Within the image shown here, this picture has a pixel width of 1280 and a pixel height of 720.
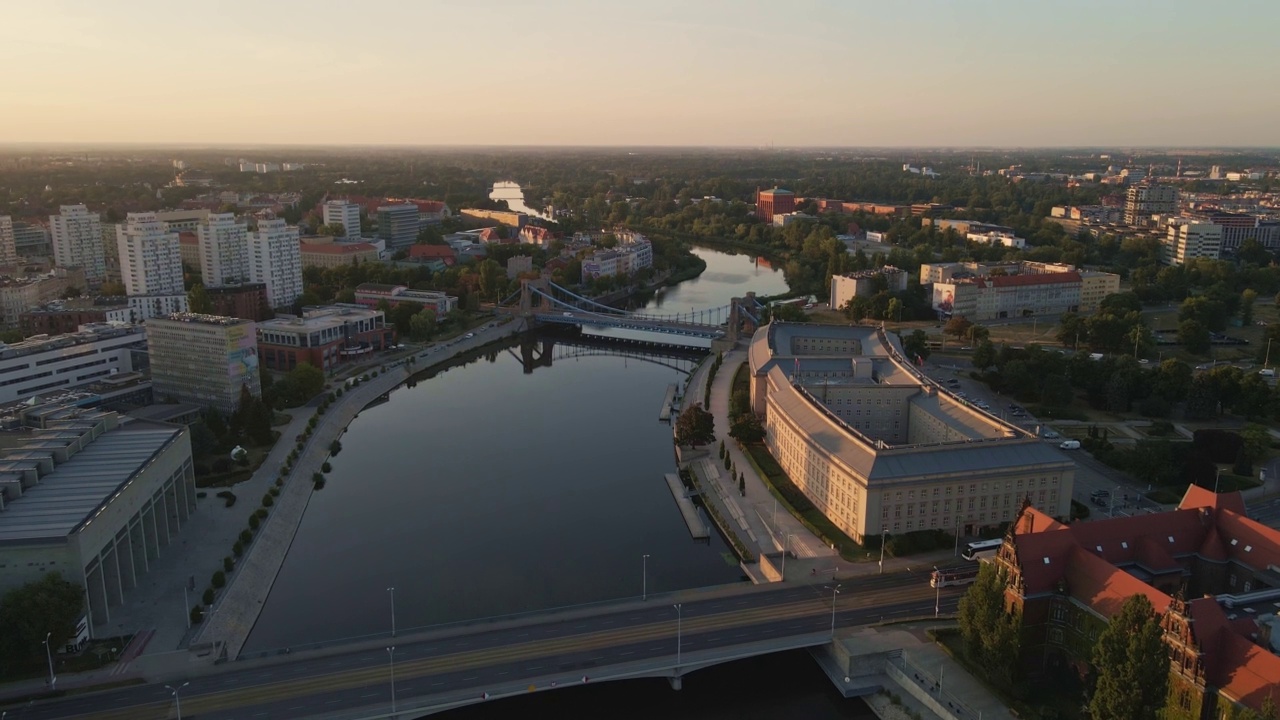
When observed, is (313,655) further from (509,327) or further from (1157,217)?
(1157,217)

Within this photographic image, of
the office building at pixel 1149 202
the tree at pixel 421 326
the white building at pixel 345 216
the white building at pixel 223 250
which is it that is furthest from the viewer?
the office building at pixel 1149 202

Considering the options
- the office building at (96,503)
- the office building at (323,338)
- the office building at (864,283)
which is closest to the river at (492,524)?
the office building at (96,503)

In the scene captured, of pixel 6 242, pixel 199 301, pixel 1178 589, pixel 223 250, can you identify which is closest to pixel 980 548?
pixel 1178 589

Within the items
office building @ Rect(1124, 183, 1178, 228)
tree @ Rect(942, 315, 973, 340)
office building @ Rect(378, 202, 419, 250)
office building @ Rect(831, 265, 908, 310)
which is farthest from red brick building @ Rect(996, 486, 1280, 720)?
office building @ Rect(1124, 183, 1178, 228)

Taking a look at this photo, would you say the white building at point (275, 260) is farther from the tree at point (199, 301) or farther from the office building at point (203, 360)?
the office building at point (203, 360)

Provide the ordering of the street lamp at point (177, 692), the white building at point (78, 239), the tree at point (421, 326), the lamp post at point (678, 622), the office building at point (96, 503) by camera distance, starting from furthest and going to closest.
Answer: the white building at point (78, 239), the tree at point (421, 326), the office building at point (96, 503), the lamp post at point (678, 622), the street lamp at point (177, 692)

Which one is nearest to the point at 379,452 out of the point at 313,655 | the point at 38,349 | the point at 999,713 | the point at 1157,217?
the point at 38,349
